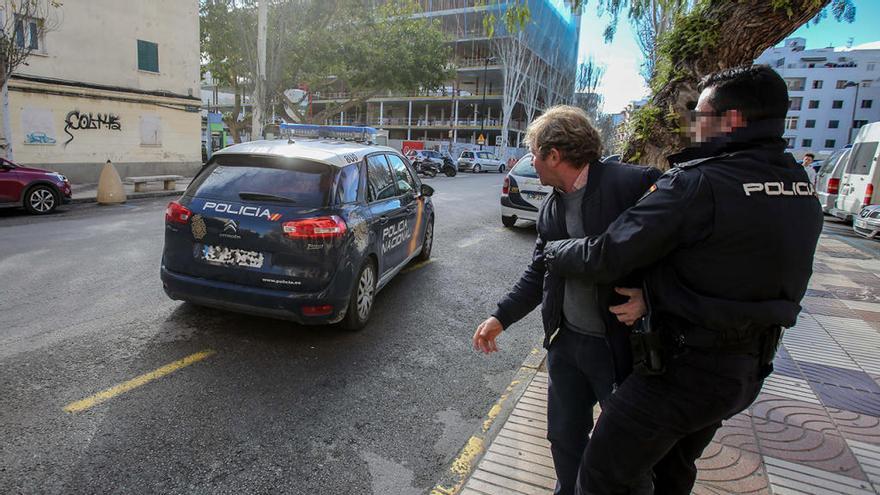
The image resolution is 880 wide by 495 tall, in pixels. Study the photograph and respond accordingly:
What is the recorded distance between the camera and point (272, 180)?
172 inches

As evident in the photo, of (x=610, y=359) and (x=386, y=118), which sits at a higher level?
(x=386, y=118)

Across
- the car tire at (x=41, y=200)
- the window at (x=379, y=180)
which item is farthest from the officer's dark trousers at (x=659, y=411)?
the car tire at (x=41, y=200)

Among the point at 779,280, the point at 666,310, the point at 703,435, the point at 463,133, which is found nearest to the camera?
the point at 779,280

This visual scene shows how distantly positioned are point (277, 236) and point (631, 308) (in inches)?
Result: 119

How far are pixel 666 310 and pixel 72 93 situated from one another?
2051 cm

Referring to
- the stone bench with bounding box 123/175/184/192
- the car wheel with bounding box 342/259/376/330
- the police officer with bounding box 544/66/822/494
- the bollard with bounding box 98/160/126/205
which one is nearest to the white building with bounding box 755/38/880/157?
the stone bench with bounding box 123/175/184/192

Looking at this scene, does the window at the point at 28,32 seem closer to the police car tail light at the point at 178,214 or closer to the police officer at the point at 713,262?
the police car tail light at the point at 178,214

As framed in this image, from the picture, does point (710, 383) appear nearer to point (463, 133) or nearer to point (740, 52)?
point (740, 52)

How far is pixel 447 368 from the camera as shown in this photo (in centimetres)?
415

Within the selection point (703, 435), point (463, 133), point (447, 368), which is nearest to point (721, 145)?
point (703, 435)

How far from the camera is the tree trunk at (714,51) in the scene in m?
2.67

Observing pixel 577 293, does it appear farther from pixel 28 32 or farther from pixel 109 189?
pixel 28 32

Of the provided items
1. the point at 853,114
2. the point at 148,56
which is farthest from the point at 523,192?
the point at 853,114

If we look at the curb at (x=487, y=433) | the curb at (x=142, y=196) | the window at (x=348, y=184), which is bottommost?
the curb at (x=487, y=433)
